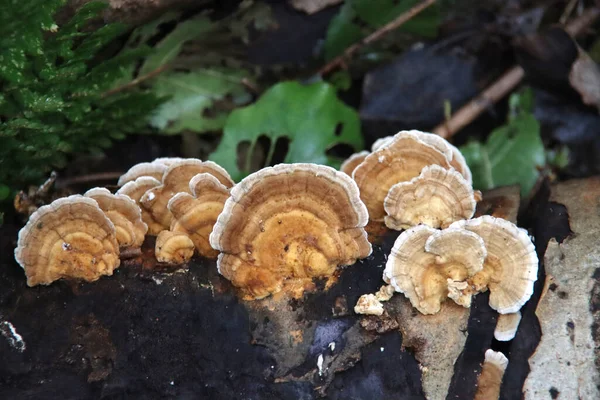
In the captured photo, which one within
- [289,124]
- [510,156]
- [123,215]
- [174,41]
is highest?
[174,41]

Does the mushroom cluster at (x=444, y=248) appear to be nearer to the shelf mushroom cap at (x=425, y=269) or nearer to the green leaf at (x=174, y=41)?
the shelf mushroom cap at (x=425, y=269)

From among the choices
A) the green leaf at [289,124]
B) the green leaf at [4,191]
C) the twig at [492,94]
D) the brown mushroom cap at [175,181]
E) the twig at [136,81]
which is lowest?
the twig at [492,94]

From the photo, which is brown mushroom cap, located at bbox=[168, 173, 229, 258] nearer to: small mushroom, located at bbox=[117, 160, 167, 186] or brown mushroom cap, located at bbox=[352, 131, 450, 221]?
small mushroom, located at bbox=[117, 160, 167, 186]

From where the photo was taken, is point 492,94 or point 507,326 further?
point 492,94

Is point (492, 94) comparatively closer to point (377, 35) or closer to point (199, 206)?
point (377, 35)

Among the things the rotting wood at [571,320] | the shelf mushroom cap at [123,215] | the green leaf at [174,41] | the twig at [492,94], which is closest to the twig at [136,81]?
the green leaf at [174,41]

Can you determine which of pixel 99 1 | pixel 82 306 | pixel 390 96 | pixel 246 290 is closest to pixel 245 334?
pixel 246 290

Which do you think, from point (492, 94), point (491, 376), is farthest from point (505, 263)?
point (492, 94)

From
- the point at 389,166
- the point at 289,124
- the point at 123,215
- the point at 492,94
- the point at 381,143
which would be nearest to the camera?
the point at 123,215
